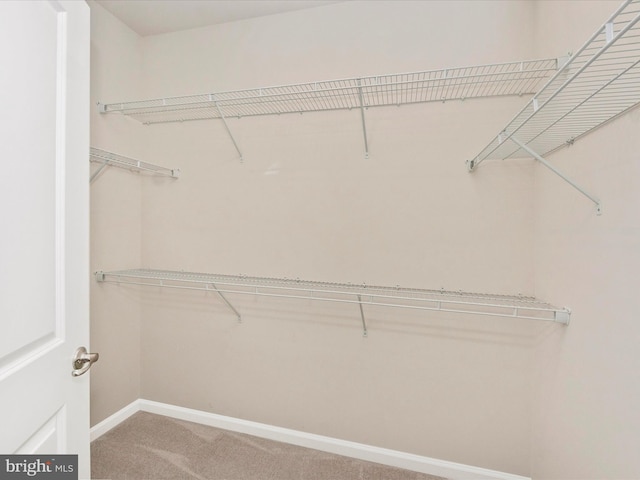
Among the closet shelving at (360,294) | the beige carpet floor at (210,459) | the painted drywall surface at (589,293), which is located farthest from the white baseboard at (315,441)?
the closet shelving at (360,294)

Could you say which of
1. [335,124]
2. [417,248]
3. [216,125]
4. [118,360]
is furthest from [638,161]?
[118,360]

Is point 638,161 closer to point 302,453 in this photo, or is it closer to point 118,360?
point 302,453

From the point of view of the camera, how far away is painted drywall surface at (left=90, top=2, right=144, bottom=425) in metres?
1.75

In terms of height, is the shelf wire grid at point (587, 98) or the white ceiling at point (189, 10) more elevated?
the white ceiling at point (189, 10)

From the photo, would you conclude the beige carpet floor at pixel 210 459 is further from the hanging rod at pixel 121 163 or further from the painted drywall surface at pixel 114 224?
the hanging rod at pixel 121 163

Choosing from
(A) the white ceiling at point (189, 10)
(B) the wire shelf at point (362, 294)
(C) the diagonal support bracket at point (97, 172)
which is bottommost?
(B) the wire shelf at point (362, 294)

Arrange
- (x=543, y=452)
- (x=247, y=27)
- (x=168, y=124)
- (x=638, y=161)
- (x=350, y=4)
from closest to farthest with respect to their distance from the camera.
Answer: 1. (x=638, y=161)
2. (x=543, y=452)
3. (x=350, y=4)
4. (x=247, y=27)
5. (x=168, y=124)

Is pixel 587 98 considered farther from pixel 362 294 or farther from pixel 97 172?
pixel 97 172

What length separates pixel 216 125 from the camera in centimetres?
188

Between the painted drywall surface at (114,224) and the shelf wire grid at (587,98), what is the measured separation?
79.7 inches

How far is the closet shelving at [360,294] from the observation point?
138 cm

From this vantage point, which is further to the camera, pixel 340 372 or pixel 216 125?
pixel 216 125
